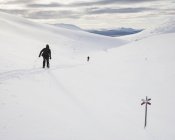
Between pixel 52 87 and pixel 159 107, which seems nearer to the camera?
Result: pixel 52 87

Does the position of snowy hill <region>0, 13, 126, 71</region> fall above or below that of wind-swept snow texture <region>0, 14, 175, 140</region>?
above

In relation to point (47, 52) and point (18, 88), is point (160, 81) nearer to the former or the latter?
point (47, 52)

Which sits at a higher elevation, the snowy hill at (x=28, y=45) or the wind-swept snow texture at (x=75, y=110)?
the snowy hill at (x=28, y=45)

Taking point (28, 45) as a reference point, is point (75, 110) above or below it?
below

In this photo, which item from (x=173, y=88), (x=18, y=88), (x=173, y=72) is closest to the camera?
(x=18, y=88)

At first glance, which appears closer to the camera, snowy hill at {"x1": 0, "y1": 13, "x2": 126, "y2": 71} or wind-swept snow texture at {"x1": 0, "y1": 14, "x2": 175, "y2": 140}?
wind-swept snow texture at {"x1": 0, "y1": 14, "x2": 175, "y2": 140}

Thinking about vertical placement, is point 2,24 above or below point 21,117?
above

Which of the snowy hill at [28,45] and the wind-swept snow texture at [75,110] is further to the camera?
the snowy hill at [28,45]

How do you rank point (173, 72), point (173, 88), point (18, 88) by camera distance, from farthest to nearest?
point (173, 72) < point (173, 88) < point (18, 88)

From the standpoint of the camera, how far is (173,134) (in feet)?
40.4

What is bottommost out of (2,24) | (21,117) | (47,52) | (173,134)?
(173,134)

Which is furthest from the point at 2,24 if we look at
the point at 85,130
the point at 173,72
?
the point at 85,130

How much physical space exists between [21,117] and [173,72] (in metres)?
20.2

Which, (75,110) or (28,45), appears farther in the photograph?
(28,45)
